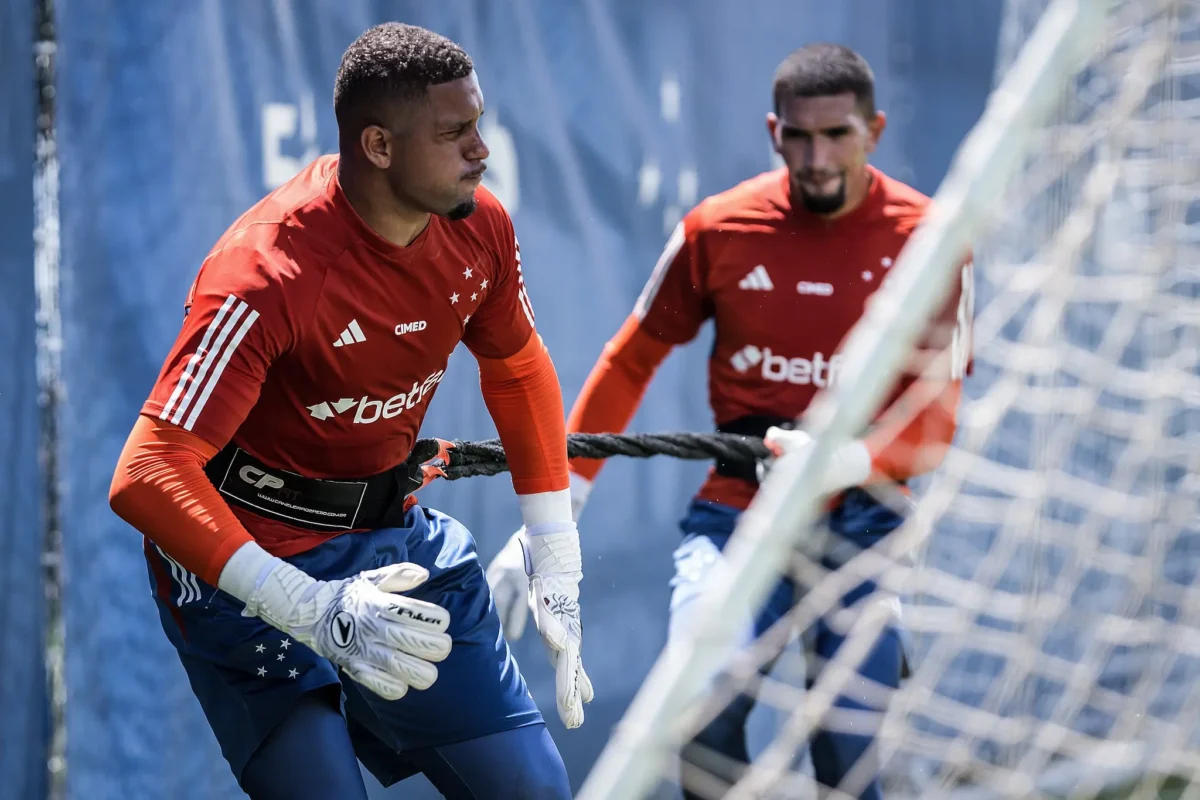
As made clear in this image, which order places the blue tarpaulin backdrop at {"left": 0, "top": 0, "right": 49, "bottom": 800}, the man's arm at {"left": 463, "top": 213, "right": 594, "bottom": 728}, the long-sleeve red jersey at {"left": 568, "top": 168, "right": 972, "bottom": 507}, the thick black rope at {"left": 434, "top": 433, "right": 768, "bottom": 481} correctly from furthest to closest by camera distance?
the long-sleeve red jersey at {"left": 568, "top": 168, "right": 972, "bottom": 507}
the blue tarpaulin backdrop at {"left": 0, "top": 0, "right": 49, "bottom": 800}
the thick black rope at {"left": 434, "top": 433, "right": 768, "bottom": 481}
the man's arm at {"left": 463, "top": 213, "right": 594, "bottom": 728}

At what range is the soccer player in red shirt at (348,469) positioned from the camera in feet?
6.04

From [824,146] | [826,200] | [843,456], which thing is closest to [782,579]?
[843,456]

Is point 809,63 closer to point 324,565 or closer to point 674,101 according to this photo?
point 674,101

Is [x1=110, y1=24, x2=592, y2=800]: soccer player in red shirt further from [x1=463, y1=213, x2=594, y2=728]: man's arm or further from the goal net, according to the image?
the goal net

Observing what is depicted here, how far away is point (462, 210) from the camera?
2.06 meters

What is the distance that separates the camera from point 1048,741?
221cm

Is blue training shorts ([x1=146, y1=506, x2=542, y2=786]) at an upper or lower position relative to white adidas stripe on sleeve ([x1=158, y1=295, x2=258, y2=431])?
lower

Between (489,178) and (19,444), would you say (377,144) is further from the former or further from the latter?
Answer: (489,178)

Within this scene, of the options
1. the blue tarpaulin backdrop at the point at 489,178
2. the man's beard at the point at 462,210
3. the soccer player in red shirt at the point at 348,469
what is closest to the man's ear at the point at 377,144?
the soccer player in red shirt at the point at 348,469

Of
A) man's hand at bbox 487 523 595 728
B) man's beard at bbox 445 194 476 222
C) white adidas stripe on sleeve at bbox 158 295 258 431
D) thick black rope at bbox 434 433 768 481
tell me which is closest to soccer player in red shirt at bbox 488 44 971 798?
thick black rope at bbox 434 433 768 481

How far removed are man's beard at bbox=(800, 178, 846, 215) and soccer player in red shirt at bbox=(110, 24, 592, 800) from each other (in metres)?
0.97

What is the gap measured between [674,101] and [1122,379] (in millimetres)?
1417

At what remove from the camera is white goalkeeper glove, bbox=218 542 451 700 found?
1825 mm

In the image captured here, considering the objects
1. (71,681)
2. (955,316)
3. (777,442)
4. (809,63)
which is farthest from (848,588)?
(71,681)
